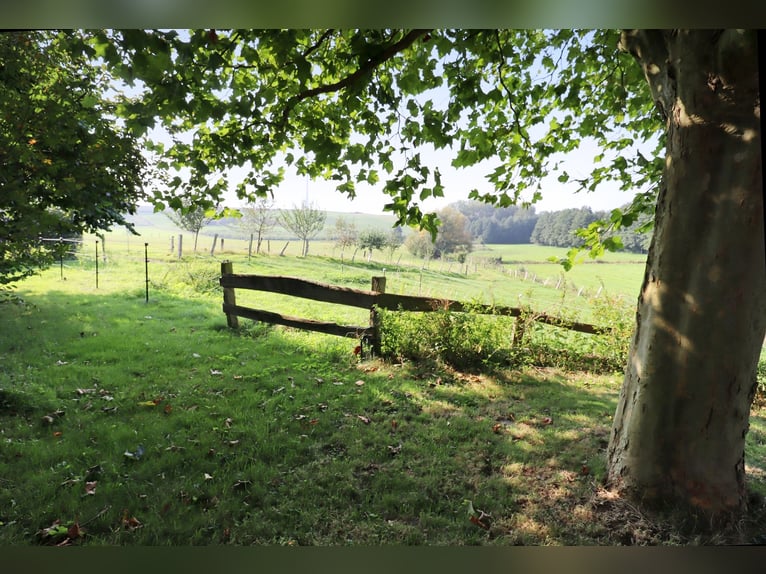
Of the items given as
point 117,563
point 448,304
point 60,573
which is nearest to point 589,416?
point 448,304

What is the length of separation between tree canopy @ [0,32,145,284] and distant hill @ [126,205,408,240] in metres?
1.43

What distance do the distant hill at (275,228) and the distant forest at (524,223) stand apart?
814 mm

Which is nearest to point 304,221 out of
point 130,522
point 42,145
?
point 42,145

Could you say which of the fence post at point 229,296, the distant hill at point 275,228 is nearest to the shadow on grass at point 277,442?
the fence post at point 229,296

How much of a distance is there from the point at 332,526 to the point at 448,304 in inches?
84.2

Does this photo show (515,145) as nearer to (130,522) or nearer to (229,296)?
(130,522)

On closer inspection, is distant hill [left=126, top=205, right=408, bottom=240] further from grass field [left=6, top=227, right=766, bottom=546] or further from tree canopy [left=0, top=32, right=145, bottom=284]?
tree canopy [left=0, top=32, right=145, bottom=284]

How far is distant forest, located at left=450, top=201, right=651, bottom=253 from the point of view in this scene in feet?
13.1

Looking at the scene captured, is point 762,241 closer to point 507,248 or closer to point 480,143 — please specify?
point 480,143

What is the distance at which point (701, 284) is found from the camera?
4.86 ft

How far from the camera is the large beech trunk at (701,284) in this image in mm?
1406

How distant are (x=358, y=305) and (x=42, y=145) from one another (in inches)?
92.2

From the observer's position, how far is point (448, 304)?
11.2 feet

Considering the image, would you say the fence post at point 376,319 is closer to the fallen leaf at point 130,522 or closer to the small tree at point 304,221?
the small tree at point 304,221
